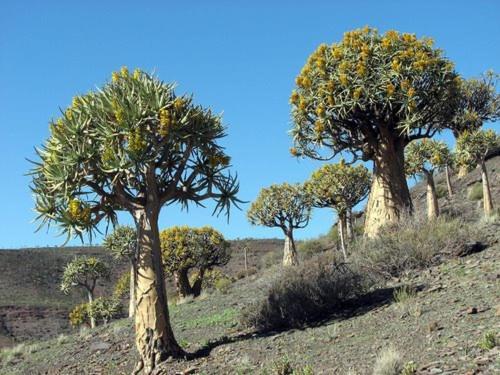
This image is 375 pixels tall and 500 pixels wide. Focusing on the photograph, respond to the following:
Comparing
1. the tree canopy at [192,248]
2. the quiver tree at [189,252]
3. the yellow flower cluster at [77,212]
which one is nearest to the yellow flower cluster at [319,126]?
the yellow flower cluster at [77,212]

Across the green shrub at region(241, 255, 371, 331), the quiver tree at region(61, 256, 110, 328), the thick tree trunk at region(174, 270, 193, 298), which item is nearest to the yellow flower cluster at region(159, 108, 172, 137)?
the green shrub at region(241, 255, 371, 331)

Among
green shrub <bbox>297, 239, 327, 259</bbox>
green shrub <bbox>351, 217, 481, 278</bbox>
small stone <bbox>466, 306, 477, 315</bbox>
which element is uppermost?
green shrub <bbox>297, 239, 327, 259</bbox>

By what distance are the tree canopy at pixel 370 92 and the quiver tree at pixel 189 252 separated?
19395 millimetres

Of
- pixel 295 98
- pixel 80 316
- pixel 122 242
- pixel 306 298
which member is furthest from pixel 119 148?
pixel 80 316

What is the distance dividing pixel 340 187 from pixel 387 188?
402 inches

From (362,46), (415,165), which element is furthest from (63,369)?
(415,165)

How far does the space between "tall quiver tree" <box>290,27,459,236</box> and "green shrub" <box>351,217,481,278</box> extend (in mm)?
2906

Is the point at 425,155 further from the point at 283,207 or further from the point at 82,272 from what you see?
the point at 82,272

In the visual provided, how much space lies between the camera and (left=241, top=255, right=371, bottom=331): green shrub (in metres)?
11.7

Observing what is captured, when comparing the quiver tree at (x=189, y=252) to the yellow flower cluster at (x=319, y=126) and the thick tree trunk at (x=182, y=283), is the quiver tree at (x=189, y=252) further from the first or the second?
the yellow flower cluster at (x=319, y=126)

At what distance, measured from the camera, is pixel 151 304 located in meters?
11.0

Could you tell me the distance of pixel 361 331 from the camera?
31.8ft

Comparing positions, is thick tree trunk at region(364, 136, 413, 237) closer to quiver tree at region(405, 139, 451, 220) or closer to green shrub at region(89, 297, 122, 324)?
quiver tree at region(405, 139, 451, 220)

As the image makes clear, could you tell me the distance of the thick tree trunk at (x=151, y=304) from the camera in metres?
10.8
